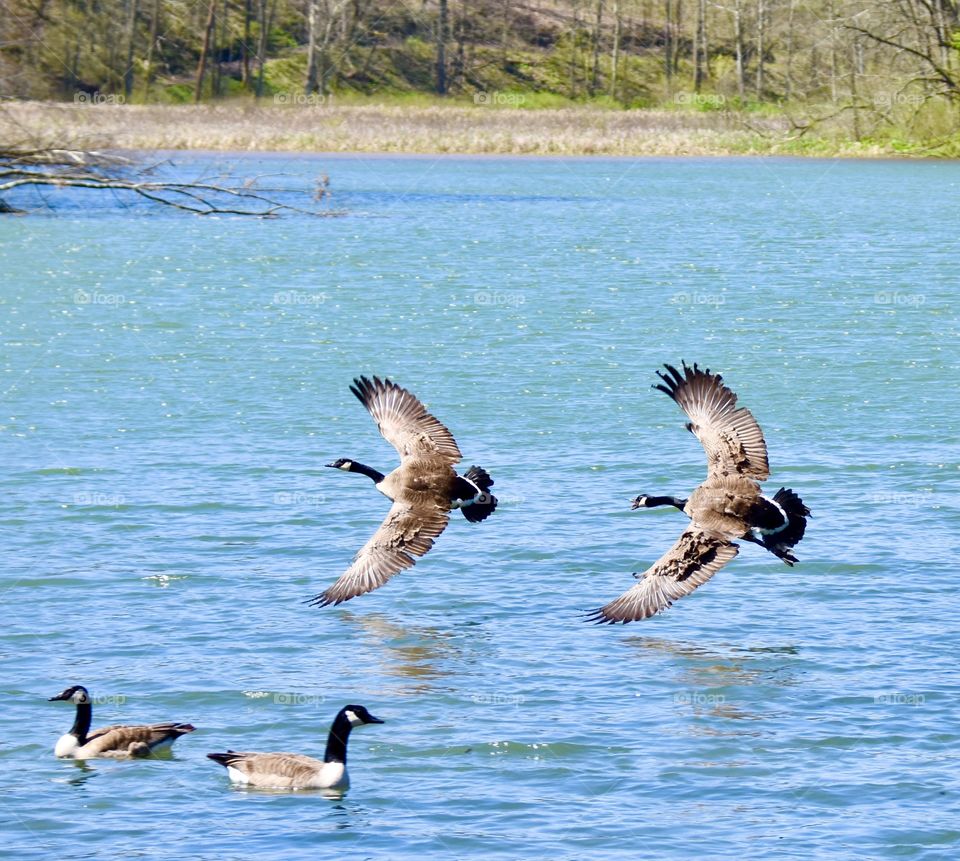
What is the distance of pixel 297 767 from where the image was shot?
11.4 m

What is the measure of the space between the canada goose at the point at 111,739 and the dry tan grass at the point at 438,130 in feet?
199

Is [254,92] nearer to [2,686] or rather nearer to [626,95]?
[626,95]

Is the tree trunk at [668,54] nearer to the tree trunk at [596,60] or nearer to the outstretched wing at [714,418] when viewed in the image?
the tree trunk at [596,60]

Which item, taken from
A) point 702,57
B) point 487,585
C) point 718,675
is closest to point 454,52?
point 702,57

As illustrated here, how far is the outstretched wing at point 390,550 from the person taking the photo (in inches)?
582

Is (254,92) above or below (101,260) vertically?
above

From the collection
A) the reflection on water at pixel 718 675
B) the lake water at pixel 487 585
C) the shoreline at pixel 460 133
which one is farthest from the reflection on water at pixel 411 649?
the shoreline at pixel 460 133

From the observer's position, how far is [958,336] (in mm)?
32719

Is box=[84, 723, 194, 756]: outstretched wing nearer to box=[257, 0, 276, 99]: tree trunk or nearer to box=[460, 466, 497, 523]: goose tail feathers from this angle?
box=[460, 466, 497, 523]: goose tail feathers

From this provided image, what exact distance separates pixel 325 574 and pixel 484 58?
363ft

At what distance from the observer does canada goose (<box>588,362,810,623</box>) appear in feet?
46.9

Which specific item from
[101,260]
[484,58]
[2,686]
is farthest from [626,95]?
[2,686]

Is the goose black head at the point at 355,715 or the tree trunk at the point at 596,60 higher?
the tree trunk at the point at 596,60

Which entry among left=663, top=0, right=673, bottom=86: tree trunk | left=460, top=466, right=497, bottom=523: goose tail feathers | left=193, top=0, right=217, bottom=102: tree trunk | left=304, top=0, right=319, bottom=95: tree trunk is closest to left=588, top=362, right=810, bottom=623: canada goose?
left=460, top=466, right=497, bottom=523: goose tail feathers
